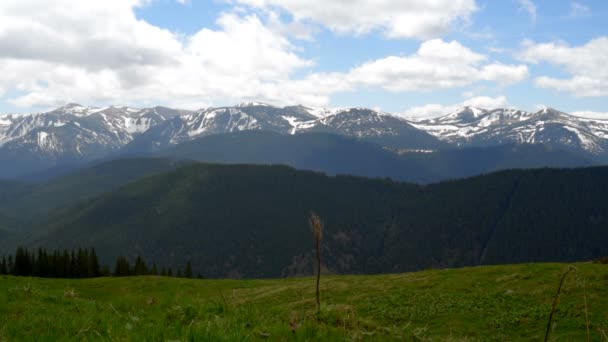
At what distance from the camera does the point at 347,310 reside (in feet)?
32.6

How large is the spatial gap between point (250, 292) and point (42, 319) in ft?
117

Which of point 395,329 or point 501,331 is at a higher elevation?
point 395,329

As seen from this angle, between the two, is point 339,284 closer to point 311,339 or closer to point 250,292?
point 250,292

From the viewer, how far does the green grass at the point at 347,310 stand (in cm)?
712

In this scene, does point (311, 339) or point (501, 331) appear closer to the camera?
point (311, 339)

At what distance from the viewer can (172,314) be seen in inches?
374

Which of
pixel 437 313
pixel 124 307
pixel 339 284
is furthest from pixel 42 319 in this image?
pixel 339 284

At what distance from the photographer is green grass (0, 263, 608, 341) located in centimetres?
712

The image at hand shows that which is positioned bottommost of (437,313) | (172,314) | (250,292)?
(250,292)

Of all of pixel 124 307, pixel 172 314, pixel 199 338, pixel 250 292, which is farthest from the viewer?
pixel 250 292

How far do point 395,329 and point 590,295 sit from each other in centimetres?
2179

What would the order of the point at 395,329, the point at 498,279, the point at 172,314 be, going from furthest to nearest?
the point at 498,279 < the point at 172,314 < the point at 395,329

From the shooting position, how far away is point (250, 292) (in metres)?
43.2

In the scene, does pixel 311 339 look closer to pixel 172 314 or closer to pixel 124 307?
pixel 172 314
